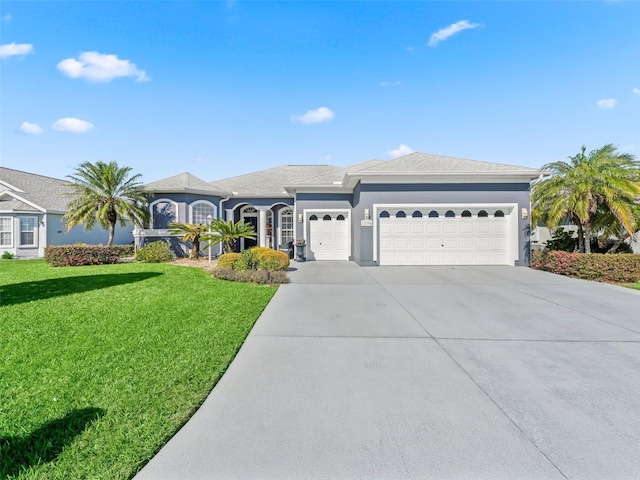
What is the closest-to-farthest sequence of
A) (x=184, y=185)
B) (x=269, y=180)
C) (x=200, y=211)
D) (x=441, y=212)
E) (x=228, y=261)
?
(x=228, y=261) < (x=441, y=212) < (x=184, y=185) < (x=200, y=211) < (x=269, y=180)

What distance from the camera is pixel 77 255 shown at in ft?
44.7

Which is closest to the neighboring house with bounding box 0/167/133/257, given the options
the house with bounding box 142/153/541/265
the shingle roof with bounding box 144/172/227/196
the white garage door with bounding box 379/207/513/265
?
the shingle roof with bounding box 144/172/227/196

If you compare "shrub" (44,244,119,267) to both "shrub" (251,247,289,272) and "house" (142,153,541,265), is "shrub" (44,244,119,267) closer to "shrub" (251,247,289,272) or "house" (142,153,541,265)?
"shrub" (251,247,289,272)

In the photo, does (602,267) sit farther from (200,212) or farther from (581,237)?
(200,212)

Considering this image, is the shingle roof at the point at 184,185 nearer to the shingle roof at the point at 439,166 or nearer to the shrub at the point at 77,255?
the shrub at the point at 77,255

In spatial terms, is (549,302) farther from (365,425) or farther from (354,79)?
(354,79)

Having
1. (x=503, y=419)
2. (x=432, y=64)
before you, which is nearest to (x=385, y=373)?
(x=503, y=419)

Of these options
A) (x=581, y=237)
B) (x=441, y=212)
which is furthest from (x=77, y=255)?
(x=581, y=237)

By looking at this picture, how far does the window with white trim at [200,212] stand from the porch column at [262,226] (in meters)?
2.81

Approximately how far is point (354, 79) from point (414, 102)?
10.7ft

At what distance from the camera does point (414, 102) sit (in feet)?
48.4

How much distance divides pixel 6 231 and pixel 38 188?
4.20m

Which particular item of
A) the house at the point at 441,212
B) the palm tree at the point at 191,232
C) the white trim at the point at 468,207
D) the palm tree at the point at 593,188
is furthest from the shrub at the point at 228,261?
the palm tree at the point at 593,188

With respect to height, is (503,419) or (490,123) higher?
(490,123)
